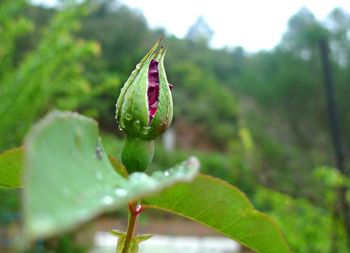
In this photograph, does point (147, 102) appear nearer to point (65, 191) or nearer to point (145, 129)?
point (145, 129)

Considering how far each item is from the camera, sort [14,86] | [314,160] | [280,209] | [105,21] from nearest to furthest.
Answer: [14,86], [280,209], [314,160], [105,21]

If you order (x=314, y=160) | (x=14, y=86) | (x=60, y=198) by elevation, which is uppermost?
(x=314, y=160)

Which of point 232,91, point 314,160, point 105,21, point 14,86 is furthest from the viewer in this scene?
point 232,91

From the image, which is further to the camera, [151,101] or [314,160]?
[314,160]

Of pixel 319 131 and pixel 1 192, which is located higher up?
pixel 319 131

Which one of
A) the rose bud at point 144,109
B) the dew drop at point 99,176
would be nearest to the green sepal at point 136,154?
the rose bud at point 144,109

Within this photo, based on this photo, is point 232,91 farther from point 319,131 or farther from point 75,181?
point 75,181

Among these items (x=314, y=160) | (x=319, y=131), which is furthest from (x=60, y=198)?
(x=319, y=131)
